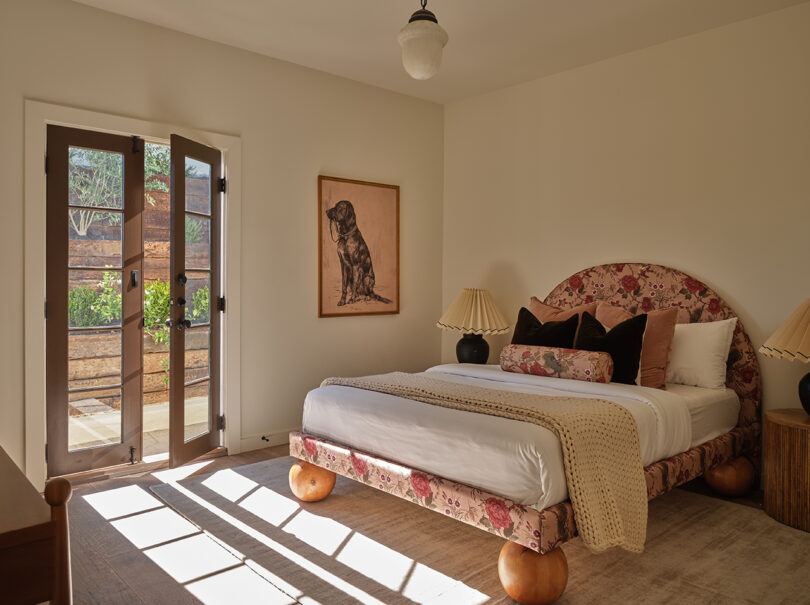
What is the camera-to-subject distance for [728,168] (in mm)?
3738

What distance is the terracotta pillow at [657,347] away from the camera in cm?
334

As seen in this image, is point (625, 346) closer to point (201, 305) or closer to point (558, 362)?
point (558, 362)

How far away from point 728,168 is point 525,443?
8.17 feet

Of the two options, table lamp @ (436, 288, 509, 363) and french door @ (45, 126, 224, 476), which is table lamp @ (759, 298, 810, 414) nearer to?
table lamp @ (436, 288, 509, 363)

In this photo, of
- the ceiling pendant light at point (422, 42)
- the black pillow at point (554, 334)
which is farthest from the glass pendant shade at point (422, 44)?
the black pillow at point (554, 334)

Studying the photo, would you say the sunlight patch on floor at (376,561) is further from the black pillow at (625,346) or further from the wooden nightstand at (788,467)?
the wooden nightstand at (788,467)

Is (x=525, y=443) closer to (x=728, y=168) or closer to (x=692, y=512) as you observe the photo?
(x=692, y=512)

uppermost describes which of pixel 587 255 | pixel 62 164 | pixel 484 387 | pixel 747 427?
pixel 62 164

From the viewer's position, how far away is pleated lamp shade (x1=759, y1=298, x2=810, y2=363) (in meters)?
2.93

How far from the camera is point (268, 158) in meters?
4.34

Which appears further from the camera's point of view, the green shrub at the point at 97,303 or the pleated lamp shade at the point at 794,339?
the green shrub at the point at 97,303

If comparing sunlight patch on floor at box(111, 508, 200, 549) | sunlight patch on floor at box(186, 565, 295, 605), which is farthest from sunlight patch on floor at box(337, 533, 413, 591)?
sunlight patch on floor at box(111, 508, 200, 549)

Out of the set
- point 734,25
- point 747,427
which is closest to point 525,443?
point 747,427

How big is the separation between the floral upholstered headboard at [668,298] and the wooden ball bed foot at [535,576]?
199cm
